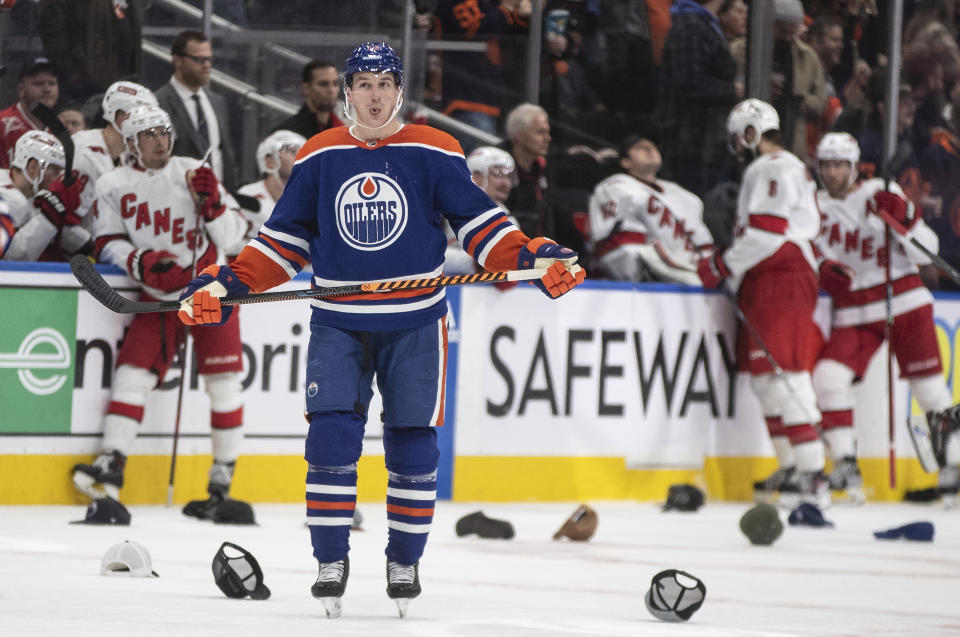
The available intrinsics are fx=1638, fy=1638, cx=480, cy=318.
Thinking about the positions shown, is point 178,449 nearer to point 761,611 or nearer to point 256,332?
point 256,332

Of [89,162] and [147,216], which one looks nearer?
[147,216]

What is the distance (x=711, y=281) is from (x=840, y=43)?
198 cm

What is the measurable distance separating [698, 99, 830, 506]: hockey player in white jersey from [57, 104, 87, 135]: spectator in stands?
2950mm

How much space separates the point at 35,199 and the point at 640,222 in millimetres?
2932

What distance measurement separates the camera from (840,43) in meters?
8.96

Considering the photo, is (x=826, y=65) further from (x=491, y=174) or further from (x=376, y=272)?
(x=376, y=272)

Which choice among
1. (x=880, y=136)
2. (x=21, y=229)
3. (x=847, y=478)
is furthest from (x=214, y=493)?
(x=880, y=136)

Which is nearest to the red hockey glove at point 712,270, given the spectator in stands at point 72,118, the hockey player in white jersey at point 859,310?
the hockey player in white jersey at point 859,310

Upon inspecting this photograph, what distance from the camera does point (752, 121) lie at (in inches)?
297

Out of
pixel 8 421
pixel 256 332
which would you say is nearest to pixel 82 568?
pixel 8 421

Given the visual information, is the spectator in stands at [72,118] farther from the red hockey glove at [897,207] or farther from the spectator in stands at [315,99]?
the red hockey glove at [897,207]

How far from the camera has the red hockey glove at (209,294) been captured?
385cm

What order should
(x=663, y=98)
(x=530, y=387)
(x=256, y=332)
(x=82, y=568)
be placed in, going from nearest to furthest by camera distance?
(x=82, y=568) → (x=256, y=332) → (x=530, y=387) → (x=663, y=98)


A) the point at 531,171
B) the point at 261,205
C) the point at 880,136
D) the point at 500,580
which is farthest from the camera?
the point at 880,136
